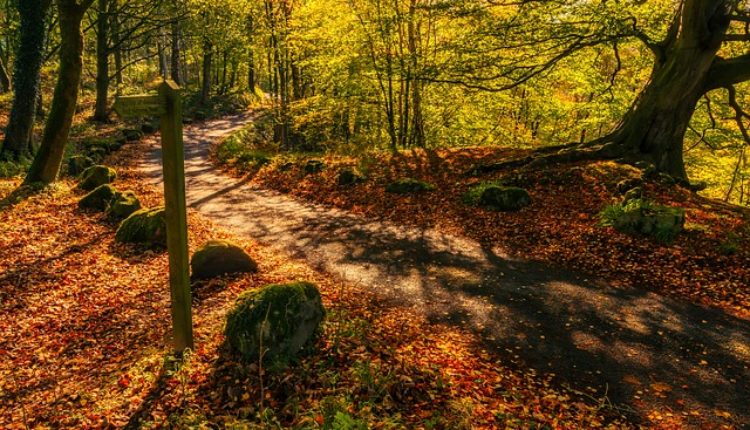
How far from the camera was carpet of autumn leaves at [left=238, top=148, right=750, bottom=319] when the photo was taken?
796 centimetres

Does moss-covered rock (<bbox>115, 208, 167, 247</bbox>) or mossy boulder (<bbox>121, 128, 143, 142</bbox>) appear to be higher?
mossy boulder (<bbox>121, 128, 143, 142</bbox>)

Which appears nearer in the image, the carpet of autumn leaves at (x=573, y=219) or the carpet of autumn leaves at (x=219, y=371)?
the carpet of autumn leaves at (x=219, y=371)

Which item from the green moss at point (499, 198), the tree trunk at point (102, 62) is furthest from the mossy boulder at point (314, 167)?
the tree trunk at point (102, 62)

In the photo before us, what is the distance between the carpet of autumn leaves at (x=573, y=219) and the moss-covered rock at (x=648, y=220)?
0.69 feet

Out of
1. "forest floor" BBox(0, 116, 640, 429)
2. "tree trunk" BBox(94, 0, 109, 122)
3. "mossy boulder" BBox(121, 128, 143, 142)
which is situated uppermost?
"tree trunk" BBox(94, 0, 109, 122)

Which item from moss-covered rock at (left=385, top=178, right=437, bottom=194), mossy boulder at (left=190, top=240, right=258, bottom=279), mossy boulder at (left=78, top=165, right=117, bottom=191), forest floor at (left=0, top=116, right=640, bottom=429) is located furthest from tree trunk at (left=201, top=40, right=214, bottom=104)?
forest floor at (left=0, top=116, right=640, bottom=429)

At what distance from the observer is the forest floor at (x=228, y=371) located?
180 inches

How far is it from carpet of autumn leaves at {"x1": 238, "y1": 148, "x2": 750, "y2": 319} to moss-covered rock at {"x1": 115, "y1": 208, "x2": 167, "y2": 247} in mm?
5393

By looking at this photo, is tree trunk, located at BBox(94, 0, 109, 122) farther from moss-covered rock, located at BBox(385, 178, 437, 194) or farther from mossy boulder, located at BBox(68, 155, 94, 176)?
moss-covered rock, located at BBox(385, 178, 437, 194)

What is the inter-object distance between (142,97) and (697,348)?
7.77 meters

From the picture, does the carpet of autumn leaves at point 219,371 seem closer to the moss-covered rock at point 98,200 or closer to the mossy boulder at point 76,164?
the moss-covered rock at point 98,200

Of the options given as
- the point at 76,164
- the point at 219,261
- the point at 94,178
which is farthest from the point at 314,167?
the point at 219,261

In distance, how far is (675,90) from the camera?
38.9ft

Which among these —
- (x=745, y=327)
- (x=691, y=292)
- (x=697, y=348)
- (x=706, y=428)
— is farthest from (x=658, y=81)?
(x=706, y=428)
